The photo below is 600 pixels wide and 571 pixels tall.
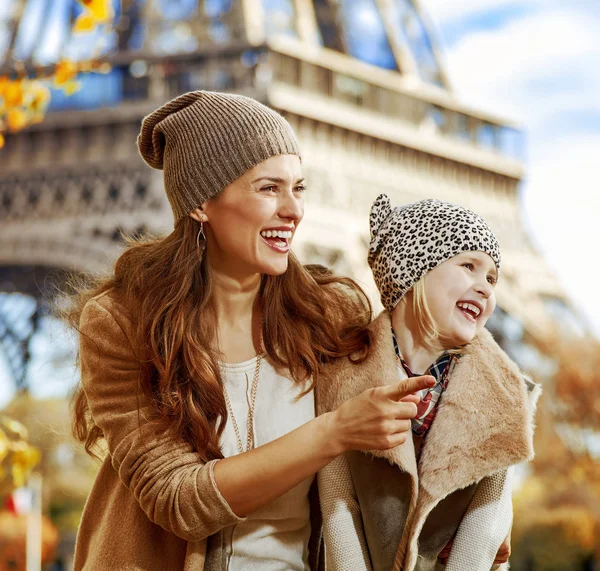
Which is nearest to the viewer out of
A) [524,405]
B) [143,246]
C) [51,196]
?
[524,405]

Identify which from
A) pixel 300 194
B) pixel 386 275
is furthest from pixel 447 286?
pixel 300 194

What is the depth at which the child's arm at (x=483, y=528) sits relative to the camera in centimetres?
233

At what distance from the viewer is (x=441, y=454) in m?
2.36

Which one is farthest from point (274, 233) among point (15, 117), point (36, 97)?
point (15, 117)

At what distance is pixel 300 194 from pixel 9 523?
20.2 m

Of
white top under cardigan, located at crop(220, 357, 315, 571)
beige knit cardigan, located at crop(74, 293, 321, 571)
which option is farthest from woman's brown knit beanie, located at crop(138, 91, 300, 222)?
white top under cardigan, located at crop(220, 357, 315, 571)

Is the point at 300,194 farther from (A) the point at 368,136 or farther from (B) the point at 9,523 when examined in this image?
(B) the point at 9,523

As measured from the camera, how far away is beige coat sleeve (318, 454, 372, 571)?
2.39 metres

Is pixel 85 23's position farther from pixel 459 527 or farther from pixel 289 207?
pixel 459 527

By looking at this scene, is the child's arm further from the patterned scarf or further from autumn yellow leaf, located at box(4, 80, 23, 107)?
autumn yellow leaf, located at box(4, 80, 23, 107)

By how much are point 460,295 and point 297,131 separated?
11029 mm

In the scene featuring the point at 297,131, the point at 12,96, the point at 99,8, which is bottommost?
the point at 99,8

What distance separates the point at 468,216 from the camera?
2.50m

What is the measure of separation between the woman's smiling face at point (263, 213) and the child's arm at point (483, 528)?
681 millimetres
